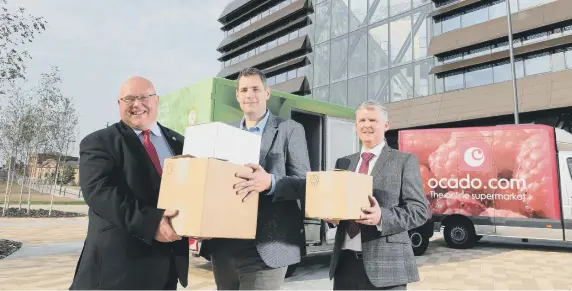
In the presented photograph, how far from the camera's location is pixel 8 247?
337 inches

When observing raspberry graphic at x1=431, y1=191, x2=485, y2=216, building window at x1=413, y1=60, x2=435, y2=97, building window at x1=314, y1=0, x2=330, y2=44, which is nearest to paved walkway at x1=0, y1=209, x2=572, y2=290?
raspberry graphic at x1=431, y1=191, x2=485, y2=216

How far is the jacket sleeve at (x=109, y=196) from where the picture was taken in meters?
1.72

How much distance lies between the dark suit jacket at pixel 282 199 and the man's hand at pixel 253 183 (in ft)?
0.46

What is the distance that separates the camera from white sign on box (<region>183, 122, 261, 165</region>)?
1766 millimetres

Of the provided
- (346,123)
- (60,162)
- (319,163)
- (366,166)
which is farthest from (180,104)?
(60,162)

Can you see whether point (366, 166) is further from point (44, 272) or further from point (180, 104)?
point (44, 272)

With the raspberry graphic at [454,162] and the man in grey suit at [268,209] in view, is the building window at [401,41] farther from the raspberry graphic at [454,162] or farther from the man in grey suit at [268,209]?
the man in grey suit at [268,209]

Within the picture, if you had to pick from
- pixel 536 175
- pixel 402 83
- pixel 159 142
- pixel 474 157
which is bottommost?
pixel 159 142

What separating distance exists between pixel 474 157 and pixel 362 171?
337 inches

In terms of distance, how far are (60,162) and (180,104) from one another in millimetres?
15478

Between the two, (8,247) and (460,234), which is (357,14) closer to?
(460,234)

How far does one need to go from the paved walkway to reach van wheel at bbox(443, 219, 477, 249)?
0.21 meters

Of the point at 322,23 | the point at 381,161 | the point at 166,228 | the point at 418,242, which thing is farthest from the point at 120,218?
the point at 322,23

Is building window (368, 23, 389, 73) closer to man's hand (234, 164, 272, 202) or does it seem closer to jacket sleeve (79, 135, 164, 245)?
man's hand (234, 164, 272, 202)
